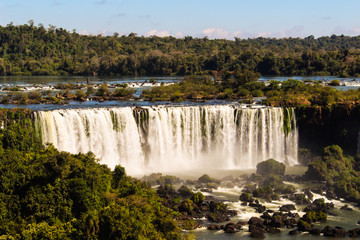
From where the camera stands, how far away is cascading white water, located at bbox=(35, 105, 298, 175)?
99.1 feet

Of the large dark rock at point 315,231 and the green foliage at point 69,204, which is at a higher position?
the green foliage at point 69,204

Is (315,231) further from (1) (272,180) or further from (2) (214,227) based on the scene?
(1) (272,180)

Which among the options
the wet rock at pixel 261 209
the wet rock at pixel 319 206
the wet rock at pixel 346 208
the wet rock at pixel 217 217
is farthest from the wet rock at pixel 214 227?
the wet rock at pixel 346 208

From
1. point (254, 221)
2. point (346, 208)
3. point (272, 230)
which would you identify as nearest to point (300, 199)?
point (346, 208)

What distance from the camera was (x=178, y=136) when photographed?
33.1 m

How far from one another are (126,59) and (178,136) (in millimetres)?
56415

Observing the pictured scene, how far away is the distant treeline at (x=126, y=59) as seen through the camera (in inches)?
3201

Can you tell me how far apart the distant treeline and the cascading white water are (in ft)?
115

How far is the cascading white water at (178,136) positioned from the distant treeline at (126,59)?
35.0m

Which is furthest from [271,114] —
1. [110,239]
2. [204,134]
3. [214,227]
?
[110,239]

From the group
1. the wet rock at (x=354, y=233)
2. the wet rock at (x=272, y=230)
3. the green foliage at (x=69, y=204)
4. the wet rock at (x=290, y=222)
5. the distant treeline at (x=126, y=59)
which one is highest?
the distant treeline at (x=126, y=59)

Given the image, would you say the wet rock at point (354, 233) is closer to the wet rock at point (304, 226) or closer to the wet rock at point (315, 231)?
the wet rock at point (315, 231)

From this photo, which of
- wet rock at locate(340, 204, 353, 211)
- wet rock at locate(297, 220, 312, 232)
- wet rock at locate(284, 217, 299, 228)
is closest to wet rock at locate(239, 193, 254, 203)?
wet rock at locate(284, 217, 299, 228)

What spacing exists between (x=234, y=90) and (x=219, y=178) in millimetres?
18351
